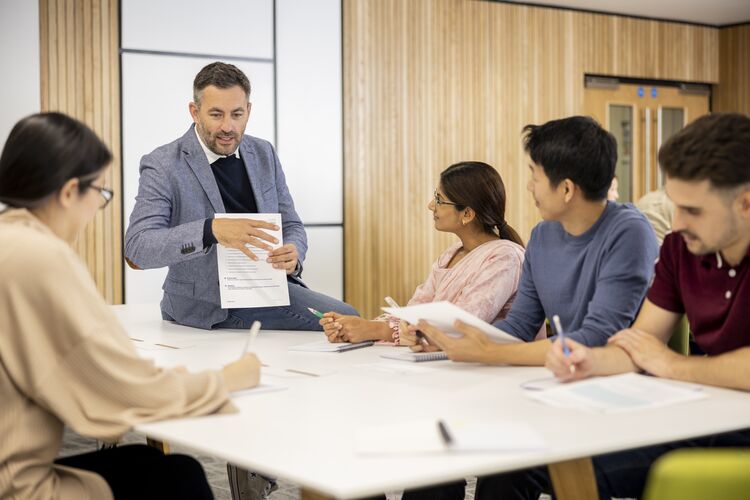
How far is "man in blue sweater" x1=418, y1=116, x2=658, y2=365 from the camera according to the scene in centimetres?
252

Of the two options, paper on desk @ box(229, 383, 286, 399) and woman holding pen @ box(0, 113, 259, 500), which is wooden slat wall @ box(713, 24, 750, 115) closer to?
paper on desk @ box(229, 383, 286, 399)

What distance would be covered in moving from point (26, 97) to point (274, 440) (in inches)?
195

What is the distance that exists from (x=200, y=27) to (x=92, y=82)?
87cm

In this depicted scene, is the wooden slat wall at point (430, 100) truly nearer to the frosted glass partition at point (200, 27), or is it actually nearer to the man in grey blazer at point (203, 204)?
the frosted glass partition at point (200, 27)

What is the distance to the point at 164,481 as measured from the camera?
2.09 meters

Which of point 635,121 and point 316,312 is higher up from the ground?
point 635,121

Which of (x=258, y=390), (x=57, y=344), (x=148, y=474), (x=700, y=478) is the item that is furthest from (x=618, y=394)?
(x=57, y=344)

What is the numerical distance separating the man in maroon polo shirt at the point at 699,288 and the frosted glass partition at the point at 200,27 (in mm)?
4787

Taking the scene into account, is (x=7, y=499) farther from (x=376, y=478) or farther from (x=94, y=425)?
(x=376, y=478)

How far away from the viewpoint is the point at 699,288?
2305 mm

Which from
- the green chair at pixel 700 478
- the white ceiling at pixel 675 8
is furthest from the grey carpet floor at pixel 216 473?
the white ceiling at pixel 675 8

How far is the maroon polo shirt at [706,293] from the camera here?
2.20 metres

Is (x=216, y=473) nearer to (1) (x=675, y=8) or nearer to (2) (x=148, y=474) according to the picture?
(2) (x=148, y=474)

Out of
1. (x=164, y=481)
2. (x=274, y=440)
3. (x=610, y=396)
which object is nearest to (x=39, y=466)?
(x=164, y=481)
